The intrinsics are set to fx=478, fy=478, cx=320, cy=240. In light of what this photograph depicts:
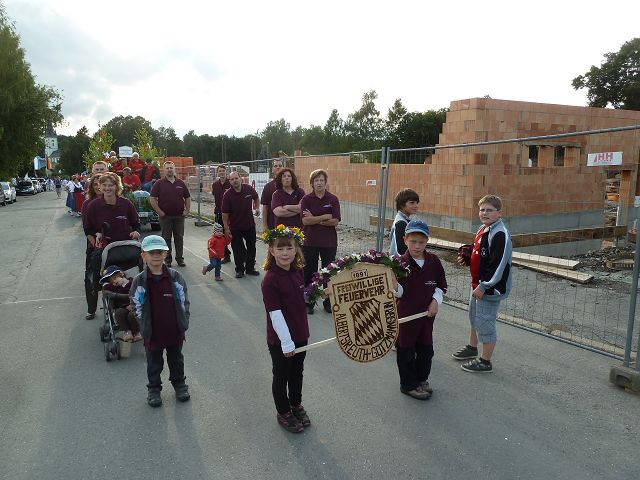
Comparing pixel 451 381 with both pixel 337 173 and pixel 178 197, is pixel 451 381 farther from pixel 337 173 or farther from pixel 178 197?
pixel 337 173

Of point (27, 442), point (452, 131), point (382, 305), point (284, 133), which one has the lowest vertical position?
point (27, 442)

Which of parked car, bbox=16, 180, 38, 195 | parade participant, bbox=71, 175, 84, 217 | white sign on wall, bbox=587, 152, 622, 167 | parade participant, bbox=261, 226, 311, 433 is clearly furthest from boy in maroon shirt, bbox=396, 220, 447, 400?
parked car, bbox=16, 180, 38, 195

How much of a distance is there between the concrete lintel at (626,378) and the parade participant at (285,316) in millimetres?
2823

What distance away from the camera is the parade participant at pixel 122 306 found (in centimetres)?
504

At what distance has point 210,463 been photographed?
3172 mm

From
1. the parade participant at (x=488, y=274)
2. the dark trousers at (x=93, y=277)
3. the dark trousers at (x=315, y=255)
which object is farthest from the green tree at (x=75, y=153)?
the parade participant at (x=488, y=274)

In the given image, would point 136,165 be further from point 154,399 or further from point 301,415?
point 301,415

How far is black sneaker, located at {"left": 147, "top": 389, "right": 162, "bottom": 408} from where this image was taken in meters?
3.94

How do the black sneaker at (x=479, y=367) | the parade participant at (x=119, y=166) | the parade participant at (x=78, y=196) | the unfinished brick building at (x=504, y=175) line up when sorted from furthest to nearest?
the parade participant at (x=78, y=196) < the parade participant at (x=119, y=166) < the unfinished brick building at (x=504, y=175) < the black sneaker at (x=479, y=367)

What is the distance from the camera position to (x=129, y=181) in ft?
44.1

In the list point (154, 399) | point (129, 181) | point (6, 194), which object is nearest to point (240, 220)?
point (154, 399)

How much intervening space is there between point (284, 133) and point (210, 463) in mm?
104867

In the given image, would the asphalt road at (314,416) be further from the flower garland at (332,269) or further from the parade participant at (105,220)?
the flower garland at (332,269)

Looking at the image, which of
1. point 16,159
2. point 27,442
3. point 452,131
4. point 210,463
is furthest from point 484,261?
point 16,159
